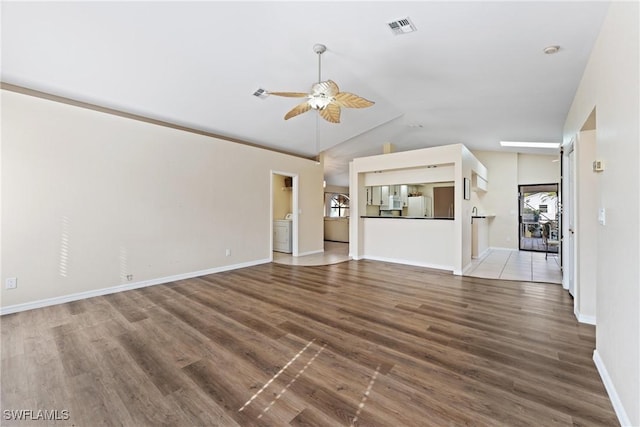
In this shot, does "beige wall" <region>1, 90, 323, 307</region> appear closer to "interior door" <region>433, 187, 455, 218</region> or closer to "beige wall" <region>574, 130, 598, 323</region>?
"interior door" <region>433, 187, 455, 218</region>

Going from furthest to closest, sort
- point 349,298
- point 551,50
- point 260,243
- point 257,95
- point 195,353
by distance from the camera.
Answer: point 260,243 < point 257,95 < point 349,298 < point 551,50 < point 195,353

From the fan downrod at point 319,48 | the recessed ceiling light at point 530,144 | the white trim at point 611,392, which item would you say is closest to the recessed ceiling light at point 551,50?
the fan downrod at point 319,48

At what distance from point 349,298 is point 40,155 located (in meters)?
4.34

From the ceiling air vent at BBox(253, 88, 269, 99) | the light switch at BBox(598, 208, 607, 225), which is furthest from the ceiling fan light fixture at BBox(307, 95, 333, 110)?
the light switch at BBox(598, 208, 607, 225)

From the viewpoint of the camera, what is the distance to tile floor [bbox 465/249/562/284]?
4.76 meters

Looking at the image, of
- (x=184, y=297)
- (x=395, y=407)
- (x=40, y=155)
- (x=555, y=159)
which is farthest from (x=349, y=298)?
(x=555, y=159)

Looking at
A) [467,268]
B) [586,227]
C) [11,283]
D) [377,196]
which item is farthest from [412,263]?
[11,283]

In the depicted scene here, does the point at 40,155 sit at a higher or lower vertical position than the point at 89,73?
lower

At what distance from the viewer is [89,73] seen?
332 centimetres

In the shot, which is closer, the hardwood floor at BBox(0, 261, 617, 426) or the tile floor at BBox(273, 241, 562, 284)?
the hardwood floor at BBox(0, 261, 617, 426)

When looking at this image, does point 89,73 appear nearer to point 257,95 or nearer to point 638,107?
point 257,95

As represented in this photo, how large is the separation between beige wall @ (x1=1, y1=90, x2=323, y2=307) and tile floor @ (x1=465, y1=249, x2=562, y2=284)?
4863 millimetres

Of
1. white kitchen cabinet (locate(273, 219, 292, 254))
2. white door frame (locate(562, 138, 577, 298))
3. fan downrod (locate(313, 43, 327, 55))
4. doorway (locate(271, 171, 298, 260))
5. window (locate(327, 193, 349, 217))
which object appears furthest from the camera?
window (locate(327, 193, 349, 217))

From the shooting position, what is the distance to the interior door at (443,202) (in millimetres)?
5664
